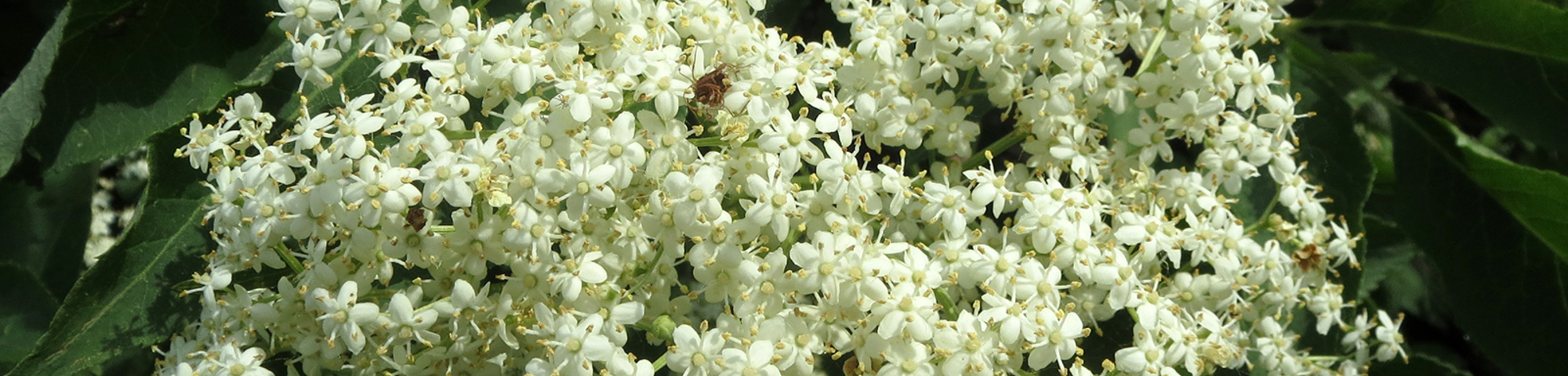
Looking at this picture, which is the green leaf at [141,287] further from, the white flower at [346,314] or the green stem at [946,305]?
the green stem at [946,305]

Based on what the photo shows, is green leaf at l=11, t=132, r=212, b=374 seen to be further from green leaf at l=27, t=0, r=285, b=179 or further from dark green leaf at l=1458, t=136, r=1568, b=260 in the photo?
dark green leaf at l=1458, t=136, r=1568, b=260

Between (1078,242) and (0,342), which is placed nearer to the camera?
(1078,242)

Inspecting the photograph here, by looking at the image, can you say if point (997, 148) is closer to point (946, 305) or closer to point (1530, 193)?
point (946, 305)

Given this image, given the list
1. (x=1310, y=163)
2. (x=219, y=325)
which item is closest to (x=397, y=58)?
(x=219, y=325)

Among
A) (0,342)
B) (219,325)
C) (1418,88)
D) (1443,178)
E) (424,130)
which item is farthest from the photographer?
(1418,88)

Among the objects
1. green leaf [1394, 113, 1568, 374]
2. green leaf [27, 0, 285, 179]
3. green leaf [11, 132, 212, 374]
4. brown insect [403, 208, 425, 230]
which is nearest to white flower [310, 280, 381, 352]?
brown insect [403, 208, 425, 230]

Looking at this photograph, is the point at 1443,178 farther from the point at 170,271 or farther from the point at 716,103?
the point at 170,271
